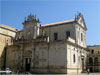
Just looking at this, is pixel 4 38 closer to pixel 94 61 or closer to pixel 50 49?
pixel 50 49

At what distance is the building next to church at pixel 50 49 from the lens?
32.7 meters

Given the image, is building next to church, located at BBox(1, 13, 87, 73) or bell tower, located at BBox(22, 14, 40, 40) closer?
building next to church, located at BBox(1, 13, 87, 73)

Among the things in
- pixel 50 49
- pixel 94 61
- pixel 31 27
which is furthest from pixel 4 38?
pixel 94 61

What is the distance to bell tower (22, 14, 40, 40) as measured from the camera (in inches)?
1521

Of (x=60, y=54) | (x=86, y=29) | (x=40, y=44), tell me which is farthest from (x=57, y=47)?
(x=86, y=29)

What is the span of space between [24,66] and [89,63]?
69.1 ft

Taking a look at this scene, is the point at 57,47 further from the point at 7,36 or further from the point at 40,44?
the point at 7,36

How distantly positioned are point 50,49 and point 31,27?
8910mm

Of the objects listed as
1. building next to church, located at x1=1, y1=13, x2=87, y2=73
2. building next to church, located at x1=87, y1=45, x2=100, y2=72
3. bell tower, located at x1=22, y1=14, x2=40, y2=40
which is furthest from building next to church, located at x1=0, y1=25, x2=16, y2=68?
building next to church, located at x1=87, y1=45, x2=100, y2=72

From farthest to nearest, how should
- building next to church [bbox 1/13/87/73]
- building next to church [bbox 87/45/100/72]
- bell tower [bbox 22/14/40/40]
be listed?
building next to church [bbox 87/45/100/72] < bell tower [bbox 22/14/40/40] < building next to church [bbox 1/13/87/73]

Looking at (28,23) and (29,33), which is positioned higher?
(28,23)

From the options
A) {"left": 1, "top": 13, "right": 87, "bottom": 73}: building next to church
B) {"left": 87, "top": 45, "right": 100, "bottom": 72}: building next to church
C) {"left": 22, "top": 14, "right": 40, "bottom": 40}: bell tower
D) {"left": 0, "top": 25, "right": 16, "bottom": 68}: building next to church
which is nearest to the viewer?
{"left": 1, "top": 13, "right": 87, "bottom": 73}: building next to church

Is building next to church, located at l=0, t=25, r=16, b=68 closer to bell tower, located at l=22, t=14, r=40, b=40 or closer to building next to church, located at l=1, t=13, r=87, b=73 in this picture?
building next to church, located at l=1, t=13, r=87, b=73

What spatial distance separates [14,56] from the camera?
3953 centimetres
